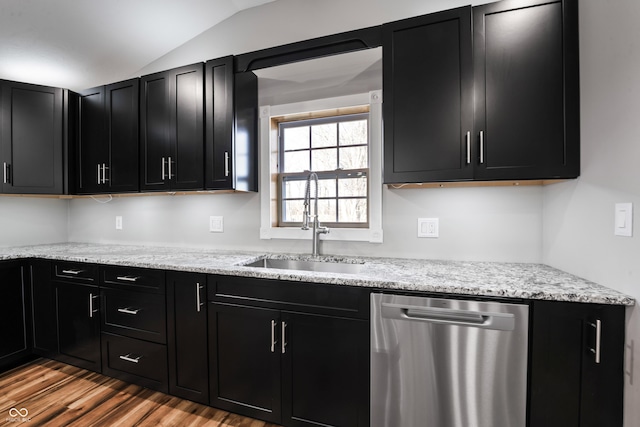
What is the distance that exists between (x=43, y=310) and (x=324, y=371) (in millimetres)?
2413

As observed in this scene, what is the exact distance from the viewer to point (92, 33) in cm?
245

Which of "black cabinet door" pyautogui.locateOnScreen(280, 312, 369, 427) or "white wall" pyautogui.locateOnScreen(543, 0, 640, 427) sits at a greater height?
"white wall" pyautogui.locateOnScreen(543, 0, 640, 427)

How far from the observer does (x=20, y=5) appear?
2.14 meters

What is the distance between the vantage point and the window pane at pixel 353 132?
2285mm

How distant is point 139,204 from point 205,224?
80 centimetres

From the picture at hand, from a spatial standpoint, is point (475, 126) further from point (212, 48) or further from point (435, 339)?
point (212, 48)

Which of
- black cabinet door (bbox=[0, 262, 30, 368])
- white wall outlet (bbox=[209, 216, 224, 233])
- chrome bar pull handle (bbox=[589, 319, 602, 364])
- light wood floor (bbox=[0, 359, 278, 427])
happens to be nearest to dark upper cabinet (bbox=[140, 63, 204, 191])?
white wall outlet (bbox=[209, 216, 224, 233])

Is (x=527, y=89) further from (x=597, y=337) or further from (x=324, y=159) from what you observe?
(x=324, y=159)

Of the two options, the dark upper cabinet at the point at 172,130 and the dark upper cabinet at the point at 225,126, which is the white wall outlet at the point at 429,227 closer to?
the dark upper cabinet at the point at 225,126

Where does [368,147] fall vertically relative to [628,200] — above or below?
above

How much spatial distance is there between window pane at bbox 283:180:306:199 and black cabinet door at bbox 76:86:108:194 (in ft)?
5.30

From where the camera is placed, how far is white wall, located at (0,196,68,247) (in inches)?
111

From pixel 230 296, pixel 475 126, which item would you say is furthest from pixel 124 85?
pixel 475 126

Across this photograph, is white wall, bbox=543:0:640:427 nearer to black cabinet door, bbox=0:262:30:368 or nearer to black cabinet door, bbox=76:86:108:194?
black cabinet door, bbox=76:86:108:194
